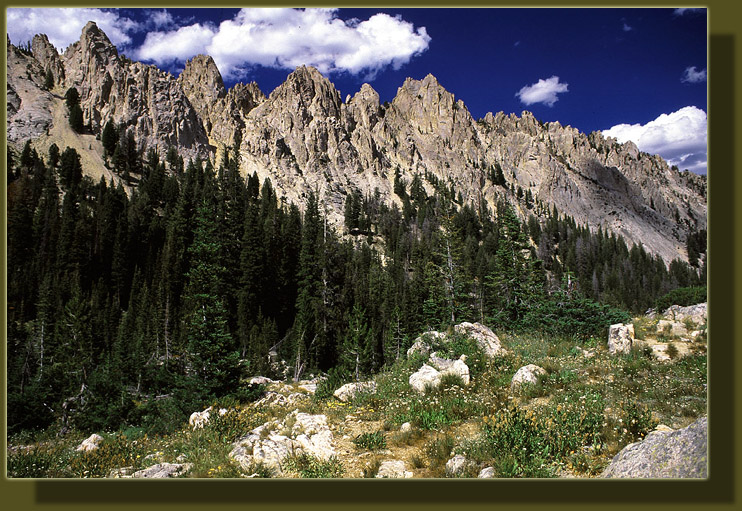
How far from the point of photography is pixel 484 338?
11492mm

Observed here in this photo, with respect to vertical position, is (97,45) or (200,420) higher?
(97,45)

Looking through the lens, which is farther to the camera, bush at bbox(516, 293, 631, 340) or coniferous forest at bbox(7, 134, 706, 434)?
coniferous forest at bbox(7, 134, 706, 434)

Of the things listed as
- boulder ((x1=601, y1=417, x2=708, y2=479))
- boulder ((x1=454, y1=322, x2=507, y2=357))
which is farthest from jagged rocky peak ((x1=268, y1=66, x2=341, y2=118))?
boulder ((x1=601, y1=417, x2=708, y2=479))

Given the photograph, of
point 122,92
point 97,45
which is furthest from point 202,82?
point 122,92

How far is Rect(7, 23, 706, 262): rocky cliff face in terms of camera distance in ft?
325

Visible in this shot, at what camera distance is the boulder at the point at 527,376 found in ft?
25.7

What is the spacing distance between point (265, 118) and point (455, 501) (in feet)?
469

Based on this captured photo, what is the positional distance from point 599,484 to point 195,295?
53.8ft

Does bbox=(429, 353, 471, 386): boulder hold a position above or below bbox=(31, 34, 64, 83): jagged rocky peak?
below

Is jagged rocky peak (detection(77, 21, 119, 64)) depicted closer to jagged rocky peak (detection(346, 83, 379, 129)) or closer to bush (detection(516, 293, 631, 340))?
jagged rocky peak (detection(346, 83, 379, 129))

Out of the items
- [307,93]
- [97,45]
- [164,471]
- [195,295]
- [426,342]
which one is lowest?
[164,471]

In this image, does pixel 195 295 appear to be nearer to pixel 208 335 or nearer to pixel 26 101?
pixel 208 335

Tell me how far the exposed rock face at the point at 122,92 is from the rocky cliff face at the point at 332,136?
0.31 metres

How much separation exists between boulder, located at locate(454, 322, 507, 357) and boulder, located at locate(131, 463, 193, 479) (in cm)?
777
